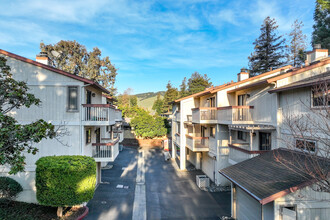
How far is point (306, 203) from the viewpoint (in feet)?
23.4

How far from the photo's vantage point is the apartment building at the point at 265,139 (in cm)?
713

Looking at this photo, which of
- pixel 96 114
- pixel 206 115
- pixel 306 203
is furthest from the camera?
pixel 206 115

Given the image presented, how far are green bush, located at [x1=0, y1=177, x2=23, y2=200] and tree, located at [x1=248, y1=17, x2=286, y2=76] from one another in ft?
128

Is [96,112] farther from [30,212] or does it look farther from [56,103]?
[30,212]

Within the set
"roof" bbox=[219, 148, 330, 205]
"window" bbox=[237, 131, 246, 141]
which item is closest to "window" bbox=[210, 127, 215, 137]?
"window" bbox=[237, 131, 246, 141]

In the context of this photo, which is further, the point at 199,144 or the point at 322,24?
the point at 322,24

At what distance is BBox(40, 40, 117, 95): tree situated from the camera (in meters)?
33.2

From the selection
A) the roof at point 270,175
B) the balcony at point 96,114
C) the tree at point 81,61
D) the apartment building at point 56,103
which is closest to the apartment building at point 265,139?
the roof at point 270,175

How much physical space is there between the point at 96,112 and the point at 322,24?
32242 mm

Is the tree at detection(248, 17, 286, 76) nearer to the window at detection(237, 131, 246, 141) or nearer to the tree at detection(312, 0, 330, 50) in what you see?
the tree at detection(312, 0, 330, 50)

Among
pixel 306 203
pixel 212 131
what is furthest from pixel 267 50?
pixel 306 203

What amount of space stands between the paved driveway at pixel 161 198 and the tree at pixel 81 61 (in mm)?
22148

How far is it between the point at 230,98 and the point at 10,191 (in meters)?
16.0

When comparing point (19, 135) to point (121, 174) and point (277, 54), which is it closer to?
point (121, 174)
